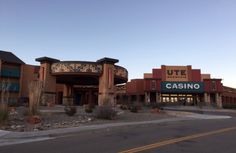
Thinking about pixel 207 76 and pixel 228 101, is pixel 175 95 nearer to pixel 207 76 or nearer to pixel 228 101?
pixel 207 76

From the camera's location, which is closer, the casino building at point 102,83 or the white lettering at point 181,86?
the casino building at point 102,83

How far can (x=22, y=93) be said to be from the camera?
51906 mm

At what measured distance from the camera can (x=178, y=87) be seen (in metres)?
69.3

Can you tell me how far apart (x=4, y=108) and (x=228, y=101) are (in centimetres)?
7243

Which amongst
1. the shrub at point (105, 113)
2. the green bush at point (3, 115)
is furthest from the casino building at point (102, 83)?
the green bush at point (3, 115)

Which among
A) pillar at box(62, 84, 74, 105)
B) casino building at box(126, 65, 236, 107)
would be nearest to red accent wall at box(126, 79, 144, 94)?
casino building at box(126, 65, 236, 107)

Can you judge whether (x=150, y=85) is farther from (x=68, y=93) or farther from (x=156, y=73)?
(x=68, y=93)

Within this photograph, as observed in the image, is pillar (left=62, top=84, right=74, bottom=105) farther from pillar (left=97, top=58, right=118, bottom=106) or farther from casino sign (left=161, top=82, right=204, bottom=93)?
casino sign (left=161, top=82, right=204, bottom=93)

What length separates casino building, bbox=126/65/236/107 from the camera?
68.3 metres

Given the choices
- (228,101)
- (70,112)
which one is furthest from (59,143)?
(228,101)

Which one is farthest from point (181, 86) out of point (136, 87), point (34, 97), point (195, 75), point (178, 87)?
point (34, 97)

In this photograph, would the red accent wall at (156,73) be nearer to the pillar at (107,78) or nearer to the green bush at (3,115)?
the pillar at (107,78)

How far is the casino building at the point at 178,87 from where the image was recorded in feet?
224

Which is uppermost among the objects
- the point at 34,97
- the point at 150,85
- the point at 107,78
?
the point at 150,85
